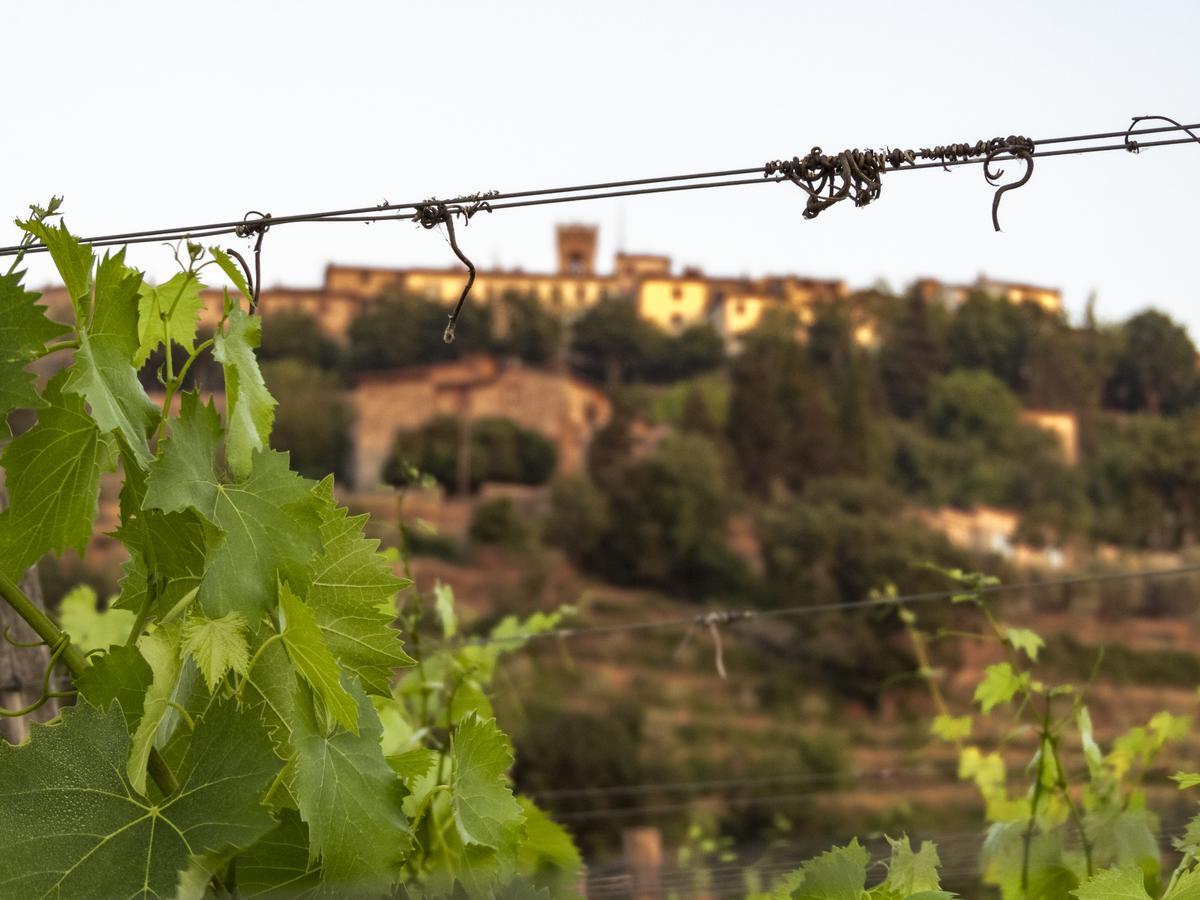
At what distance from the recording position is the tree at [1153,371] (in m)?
33.2

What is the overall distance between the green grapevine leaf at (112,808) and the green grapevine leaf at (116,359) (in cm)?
10

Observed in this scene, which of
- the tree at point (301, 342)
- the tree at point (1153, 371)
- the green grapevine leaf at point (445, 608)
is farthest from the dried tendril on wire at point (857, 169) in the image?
the tree at point (1153, 371)

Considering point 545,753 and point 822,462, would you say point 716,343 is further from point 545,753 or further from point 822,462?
point 545,753

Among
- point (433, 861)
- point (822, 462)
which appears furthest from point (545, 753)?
point (433, 861)

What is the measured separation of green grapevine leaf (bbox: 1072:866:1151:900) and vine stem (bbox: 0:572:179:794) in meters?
0.34

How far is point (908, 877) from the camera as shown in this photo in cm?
57

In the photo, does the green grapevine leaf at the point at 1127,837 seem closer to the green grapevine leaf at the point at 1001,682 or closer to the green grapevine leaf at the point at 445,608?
the green grapevine leaf at the point at 1001,682

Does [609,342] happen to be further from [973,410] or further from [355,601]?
[355,601]

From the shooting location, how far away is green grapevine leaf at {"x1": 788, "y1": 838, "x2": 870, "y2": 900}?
53 centimetres

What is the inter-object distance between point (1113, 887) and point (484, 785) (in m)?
0.25

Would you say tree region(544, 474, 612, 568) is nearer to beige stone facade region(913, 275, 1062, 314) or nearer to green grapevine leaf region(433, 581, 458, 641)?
beige stone facade region(913, 275, 1062, 314)

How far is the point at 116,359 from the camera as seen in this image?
0.53 m

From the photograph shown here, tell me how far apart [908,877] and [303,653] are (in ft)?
0.82

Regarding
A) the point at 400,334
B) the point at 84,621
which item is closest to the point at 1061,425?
the point at 400,334
